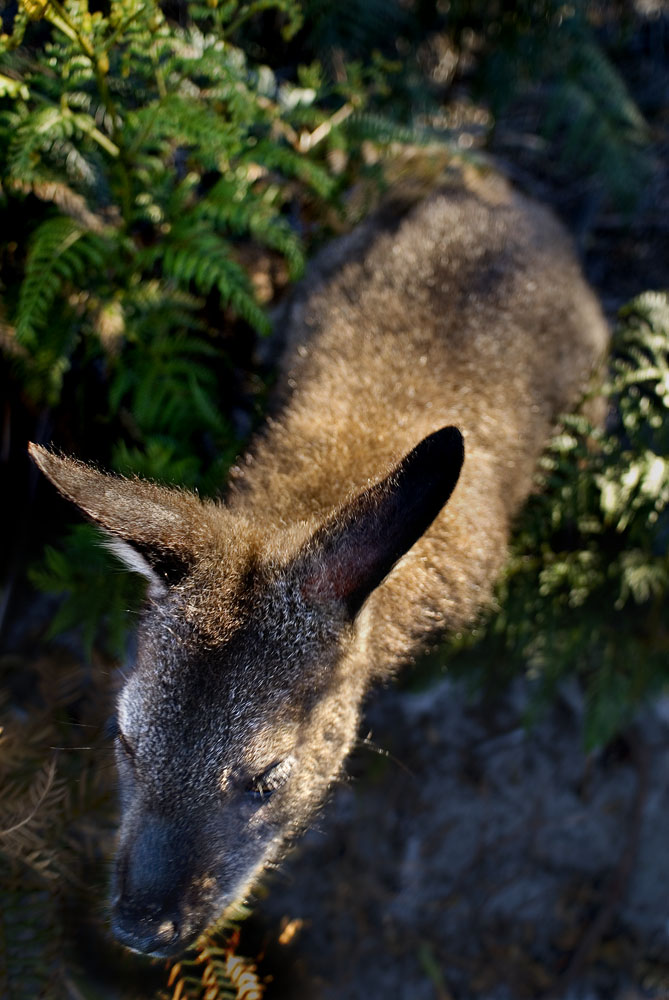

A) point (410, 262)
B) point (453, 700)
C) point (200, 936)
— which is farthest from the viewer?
point (453, 700)

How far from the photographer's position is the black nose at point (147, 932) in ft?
8.85

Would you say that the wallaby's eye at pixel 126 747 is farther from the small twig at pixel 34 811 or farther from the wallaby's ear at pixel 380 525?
the wallaby's ear at pixel 380 525

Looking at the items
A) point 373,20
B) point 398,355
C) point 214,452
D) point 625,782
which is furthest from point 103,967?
point 373,20

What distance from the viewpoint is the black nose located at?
270cm

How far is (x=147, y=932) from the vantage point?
2701 mm

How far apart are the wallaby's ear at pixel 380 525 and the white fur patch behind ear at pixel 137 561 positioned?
529mm

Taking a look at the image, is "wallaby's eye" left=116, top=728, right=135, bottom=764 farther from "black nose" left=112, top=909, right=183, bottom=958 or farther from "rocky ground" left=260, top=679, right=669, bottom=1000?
"rocky ground" left=260, top=679, right=669, bottom=1000

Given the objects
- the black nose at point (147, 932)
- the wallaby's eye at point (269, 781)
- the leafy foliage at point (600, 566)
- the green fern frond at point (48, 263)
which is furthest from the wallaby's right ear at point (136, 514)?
the leafy foliage at point (600, 566)

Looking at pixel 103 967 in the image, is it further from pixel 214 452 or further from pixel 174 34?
pixel 174 34

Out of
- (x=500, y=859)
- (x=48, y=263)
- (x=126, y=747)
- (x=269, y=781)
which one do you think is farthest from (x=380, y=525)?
(x=500, y=859)

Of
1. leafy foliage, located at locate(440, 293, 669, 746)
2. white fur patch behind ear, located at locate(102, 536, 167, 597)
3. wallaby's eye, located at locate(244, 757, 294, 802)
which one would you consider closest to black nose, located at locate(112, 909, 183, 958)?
wallaby's eye, located at locate(244, 757, 294, 802)

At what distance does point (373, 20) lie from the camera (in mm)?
4867

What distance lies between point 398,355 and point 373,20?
8.32 ft

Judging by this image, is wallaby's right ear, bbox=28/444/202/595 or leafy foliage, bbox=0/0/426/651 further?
leafy foliage, bbox=0/0/426/651
